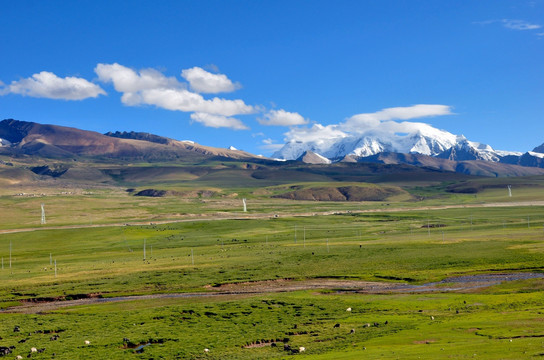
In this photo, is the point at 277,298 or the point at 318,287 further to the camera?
the point at 318,287

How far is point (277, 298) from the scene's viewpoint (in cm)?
6500

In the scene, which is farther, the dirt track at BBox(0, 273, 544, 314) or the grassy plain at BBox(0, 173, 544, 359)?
the dirt track at BBox(0, 273, 544, 314)

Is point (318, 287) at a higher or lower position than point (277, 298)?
lower

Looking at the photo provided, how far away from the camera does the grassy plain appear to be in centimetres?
4275

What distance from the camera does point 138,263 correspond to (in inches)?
4109

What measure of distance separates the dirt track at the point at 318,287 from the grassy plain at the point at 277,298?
2211 millimetres

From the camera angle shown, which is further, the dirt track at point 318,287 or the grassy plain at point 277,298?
the dirt track at point 318,287

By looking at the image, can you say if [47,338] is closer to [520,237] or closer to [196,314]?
[196,314]

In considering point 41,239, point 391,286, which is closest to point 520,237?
point 391,286

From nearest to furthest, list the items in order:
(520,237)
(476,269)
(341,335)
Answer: (341,335), (476,269), (520,237)

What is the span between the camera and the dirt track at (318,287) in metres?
68.8

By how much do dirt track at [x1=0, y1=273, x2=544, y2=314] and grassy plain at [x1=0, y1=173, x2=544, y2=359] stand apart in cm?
221

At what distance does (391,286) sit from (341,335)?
29.3 metres

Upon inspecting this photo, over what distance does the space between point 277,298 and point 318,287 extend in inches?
438
